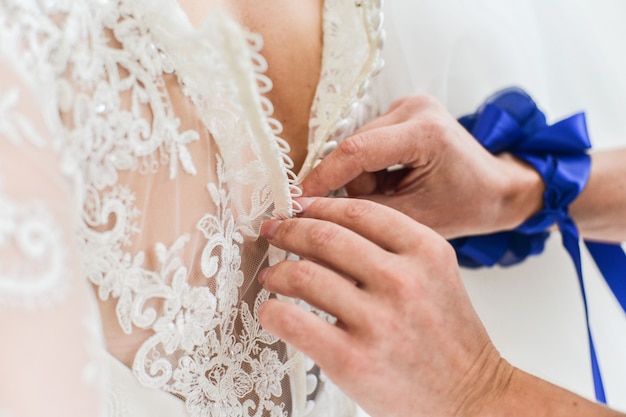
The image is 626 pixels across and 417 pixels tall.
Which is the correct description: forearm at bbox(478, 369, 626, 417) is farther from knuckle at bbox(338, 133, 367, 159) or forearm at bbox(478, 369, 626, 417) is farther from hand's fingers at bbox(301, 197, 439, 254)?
knuckle at bbox(338, 133, 367, 159)

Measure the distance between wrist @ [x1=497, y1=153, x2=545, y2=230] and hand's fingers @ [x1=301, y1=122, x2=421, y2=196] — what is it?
0.26 meters

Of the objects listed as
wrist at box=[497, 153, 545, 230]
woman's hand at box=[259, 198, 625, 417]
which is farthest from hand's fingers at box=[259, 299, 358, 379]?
wrist at box=[497, 153, 545, 230]

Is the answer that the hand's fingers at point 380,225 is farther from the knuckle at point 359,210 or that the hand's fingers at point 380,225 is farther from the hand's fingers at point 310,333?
the hand's fingers at point 310,333

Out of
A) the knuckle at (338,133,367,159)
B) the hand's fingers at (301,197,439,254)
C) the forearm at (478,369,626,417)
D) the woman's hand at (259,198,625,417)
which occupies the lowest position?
the forearm at (478,369,626,417)

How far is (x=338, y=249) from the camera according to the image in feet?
1.95

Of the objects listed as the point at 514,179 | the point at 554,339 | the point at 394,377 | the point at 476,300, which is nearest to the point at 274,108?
the point at 394,377

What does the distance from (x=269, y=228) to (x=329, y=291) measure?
0.11 m

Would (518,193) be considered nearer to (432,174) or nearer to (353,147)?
(432,174)

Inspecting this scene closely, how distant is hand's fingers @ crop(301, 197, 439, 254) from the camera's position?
0.62 m

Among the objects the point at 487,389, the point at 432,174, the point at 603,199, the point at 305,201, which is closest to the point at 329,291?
the point at 305,201

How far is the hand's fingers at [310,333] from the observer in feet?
1.85

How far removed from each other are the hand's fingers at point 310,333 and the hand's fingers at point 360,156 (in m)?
0.19

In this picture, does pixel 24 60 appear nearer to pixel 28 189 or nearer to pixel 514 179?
pixel 28 189

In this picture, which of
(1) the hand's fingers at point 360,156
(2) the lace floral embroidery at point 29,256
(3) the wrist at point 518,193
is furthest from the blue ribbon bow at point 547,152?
(2) the lace floral embroidery at point 29,256
